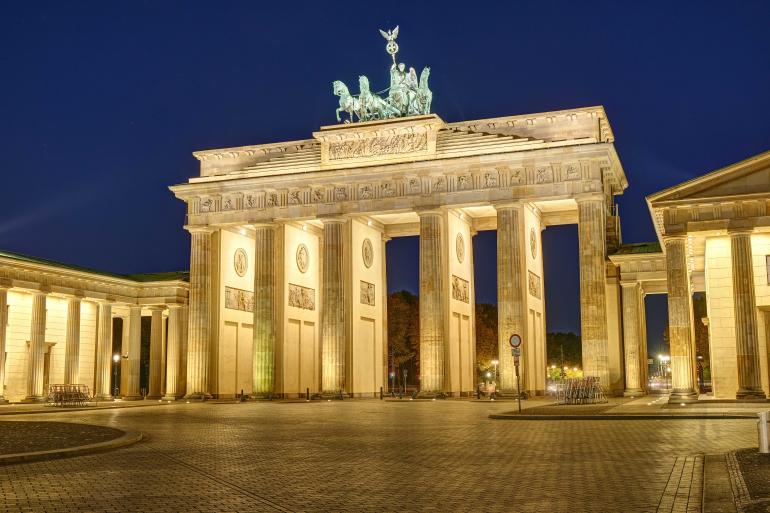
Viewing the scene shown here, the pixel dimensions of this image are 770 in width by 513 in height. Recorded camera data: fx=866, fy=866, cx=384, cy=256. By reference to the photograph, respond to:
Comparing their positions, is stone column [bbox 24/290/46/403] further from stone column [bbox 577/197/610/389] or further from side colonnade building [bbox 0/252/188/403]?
stone column [bbox 577/197/610/389]

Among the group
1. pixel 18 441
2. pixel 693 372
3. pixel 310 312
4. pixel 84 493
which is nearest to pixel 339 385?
pixel 310 312

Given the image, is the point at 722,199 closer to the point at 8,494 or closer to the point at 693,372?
the point at 693,372

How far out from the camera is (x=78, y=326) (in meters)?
63.3

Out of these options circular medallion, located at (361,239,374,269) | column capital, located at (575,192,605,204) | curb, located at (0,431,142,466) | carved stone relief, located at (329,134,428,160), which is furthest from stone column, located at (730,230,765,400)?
circular medallion, located at (361,239,374,269)

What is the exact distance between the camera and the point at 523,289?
56375 millimetres

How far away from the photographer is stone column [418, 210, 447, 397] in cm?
5678

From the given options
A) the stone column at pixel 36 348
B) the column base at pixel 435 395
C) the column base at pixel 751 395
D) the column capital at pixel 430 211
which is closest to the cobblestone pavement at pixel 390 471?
the column base at pixel 751 395

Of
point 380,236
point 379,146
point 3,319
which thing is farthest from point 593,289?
point 3,319

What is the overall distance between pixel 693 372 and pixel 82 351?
4787 centimetres

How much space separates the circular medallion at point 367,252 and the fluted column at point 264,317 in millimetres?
6638

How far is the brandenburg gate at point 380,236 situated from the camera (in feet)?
183

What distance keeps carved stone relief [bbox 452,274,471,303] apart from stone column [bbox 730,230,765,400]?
25.8 meters

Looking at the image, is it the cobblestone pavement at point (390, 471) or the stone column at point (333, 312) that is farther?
the stone column at point (333, 312)

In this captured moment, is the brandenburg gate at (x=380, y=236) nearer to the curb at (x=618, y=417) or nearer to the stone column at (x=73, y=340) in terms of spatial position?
the stone column at (x=73, y=340)
